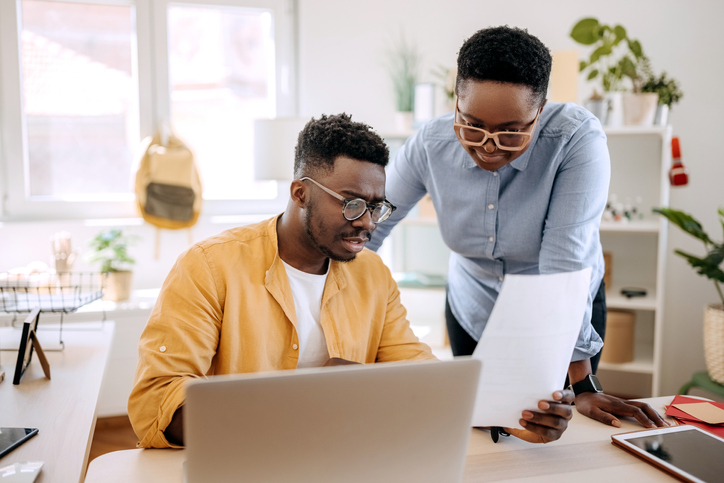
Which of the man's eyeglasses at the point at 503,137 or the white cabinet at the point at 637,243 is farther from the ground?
the man's eyeglasses at the point at 503,137

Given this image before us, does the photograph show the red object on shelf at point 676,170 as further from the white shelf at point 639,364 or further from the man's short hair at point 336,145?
the man's short hair at point 336,145

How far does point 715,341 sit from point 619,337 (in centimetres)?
41

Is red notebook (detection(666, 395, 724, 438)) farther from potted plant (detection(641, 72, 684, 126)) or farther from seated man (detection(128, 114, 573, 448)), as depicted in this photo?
potted plant (detection(641, 72, 684, 126))

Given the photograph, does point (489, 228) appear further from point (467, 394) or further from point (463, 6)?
point (463, 6)

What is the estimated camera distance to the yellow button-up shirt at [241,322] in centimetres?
111

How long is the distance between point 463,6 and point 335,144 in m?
2.46

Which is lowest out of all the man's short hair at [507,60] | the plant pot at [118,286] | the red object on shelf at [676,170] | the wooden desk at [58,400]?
the plant pot at [118,286]

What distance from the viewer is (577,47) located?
3.32 metres

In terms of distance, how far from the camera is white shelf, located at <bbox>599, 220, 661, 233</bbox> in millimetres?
2873

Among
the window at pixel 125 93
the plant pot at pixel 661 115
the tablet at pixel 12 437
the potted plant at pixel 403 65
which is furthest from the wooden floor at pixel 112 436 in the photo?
the plant pot at pixel 661 115

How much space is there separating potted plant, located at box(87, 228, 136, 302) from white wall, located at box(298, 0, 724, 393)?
132cm

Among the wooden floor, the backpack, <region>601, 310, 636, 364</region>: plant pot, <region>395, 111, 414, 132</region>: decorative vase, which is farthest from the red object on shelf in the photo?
the wooden floor

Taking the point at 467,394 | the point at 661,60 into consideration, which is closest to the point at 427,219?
the point at 661,60

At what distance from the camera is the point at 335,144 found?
132cm
